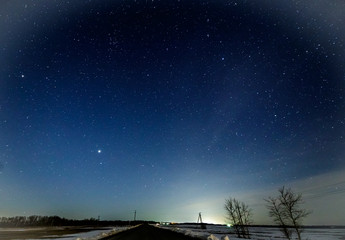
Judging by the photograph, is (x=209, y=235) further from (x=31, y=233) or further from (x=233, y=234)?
(x=233, y=234)

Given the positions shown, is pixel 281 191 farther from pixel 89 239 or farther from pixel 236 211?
pixel 89 239

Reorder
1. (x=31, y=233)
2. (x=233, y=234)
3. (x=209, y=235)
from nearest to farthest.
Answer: (x=209, y=235) < (x=31, y=233) < (x=233, y=234)

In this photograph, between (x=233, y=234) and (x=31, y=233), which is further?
(x=233, y=234)

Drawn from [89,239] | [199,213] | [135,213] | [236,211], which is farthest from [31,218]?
[89,239]

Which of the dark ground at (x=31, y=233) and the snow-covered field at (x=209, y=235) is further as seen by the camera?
the dark ground at (x=31, y=233)

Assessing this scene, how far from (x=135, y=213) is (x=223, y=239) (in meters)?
140

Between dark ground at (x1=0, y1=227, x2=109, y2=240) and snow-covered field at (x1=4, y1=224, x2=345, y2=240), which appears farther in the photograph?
dark ground at (x1=0, y1=227, x2=109, y2=240)

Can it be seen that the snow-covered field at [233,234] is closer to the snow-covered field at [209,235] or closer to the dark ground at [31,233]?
the snow-covered field at [209,235]

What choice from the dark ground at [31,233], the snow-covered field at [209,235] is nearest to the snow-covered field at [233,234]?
the snow-covered field at [209,235]

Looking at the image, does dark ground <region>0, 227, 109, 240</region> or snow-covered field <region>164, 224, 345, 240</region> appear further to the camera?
dark ground <region>0, 227, 109, 240</region>

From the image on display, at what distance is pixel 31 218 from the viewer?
175375 mm

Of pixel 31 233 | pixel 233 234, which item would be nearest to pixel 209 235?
pixel 31 233

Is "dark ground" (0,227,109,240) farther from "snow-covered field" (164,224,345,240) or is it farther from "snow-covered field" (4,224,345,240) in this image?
"snow-covered field" (164,224,345,240)

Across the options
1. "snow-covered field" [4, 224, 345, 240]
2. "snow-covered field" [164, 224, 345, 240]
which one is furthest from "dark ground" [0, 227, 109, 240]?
"snow-covered field" [164, 224, 345, 240]
